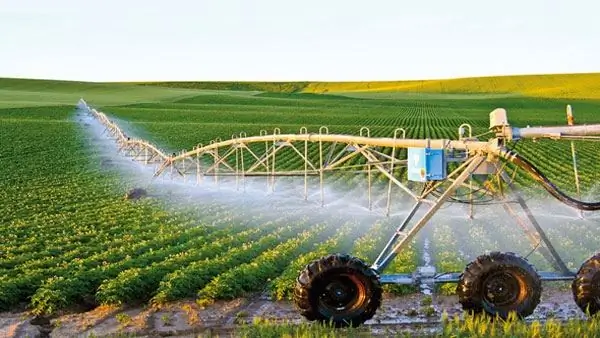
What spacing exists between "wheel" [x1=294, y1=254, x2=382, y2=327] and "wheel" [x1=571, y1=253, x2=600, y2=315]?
8.37ft

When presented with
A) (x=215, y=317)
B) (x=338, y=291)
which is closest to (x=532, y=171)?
(x=338, y=291)

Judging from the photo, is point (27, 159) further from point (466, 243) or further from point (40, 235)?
point (466, 243)

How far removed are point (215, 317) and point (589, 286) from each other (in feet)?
16.7

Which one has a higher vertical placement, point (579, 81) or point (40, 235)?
point (579, 81)

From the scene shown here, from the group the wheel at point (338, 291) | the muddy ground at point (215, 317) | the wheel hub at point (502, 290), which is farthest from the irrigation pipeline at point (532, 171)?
the wheel at point (338, 291)

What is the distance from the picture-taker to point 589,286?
360 inches

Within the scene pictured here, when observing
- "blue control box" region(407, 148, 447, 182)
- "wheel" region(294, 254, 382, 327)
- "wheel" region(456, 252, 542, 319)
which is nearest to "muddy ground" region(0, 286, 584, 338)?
"wheel" region(294, 254, 382, 327)

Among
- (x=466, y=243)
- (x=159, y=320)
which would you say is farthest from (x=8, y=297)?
(x=466, y=243)

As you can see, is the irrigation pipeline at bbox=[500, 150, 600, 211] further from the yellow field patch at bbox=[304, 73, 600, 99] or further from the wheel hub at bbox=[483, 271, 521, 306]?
the yellow field patch at bbox=[304, 73, 600, 99]

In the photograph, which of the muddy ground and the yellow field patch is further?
the yellow field patch

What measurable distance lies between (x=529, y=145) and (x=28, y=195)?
31.3 meters

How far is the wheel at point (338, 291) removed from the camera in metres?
9.11

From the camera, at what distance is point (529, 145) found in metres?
45.7

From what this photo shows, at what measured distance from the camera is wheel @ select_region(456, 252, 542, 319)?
30.1ft
